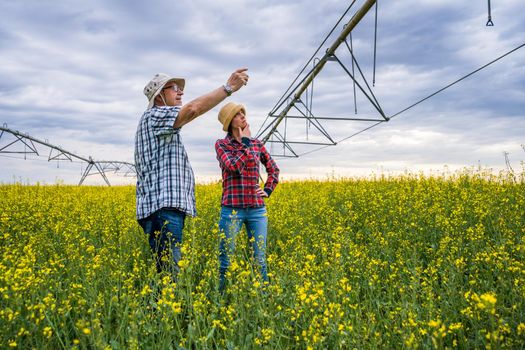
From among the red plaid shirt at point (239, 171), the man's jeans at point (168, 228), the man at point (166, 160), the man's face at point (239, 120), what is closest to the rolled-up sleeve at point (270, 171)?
→ the red plaid shirt at point (239, 171)

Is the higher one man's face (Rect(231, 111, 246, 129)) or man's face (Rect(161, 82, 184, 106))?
man's face (Rect(161, 82, 184, 106))

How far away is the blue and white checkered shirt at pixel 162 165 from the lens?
2.97 meters

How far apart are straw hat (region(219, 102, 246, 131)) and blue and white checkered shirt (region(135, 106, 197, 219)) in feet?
2.28

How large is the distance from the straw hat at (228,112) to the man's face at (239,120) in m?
0.04

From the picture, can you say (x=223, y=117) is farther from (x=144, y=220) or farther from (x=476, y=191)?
(x=476, y=191)

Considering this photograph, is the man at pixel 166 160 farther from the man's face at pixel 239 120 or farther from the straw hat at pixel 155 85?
the man's face at pixel 239 120

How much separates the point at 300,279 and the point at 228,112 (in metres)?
1.72

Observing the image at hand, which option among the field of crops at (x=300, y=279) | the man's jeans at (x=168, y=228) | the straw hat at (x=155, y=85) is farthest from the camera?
the straw hat at (x=155, y=85)

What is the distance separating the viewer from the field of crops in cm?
242

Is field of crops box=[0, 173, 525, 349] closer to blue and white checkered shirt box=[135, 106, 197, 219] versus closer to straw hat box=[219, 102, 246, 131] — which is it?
blue and white checkered shirt box=[135, 106, 197, 219]

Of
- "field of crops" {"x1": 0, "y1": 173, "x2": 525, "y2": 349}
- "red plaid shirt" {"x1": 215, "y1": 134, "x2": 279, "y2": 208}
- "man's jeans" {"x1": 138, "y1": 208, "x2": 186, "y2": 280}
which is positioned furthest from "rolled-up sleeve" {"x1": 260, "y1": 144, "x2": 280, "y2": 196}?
"man's jeans" {"x1": 138, "y1": 208, "x2": 186, "y2": 280}

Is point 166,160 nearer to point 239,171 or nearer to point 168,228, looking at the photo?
point 168,228

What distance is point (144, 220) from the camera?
3.17 m

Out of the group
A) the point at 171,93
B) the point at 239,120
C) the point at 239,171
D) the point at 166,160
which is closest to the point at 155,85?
A: the point at 171,93
